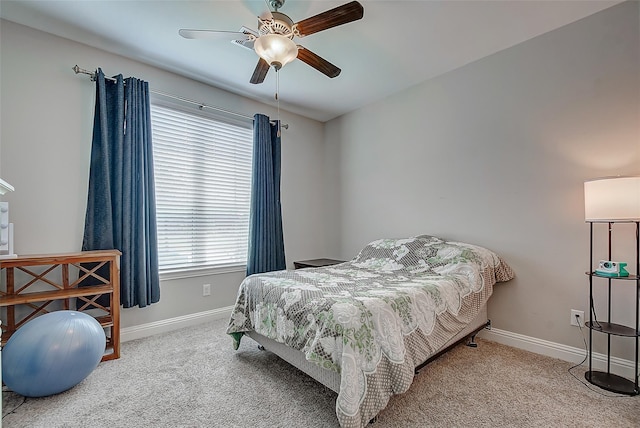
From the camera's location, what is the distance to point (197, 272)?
3.28 meters

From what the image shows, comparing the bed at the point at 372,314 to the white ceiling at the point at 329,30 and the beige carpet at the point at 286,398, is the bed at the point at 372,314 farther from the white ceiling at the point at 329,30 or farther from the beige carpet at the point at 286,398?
the white ceiling at the point at 329,30

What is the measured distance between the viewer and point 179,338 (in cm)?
281

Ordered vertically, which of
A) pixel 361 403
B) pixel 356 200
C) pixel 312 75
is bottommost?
pixel 361 403

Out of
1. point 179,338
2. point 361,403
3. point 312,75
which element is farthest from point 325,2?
point 179,338

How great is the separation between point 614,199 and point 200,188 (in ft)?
11.7

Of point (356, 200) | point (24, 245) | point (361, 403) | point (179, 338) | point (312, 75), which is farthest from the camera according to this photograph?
point (356, 200)

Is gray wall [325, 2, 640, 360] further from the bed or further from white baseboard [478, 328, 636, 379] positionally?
the bed

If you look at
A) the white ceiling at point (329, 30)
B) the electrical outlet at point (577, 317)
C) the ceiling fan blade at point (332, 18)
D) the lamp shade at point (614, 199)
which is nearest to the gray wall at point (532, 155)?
the electrical outlet at point (577, 317)

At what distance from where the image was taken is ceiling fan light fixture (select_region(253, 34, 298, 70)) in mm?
1857

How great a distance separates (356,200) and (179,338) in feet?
8.67

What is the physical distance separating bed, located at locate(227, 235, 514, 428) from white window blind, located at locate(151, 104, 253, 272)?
47.8 inches

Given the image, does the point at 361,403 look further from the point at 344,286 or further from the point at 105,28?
the point at 105,28

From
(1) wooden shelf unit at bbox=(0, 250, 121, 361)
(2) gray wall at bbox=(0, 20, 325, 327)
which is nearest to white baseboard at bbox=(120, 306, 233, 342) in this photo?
(2) gray wall at bbox=(0, 20, 325, 327)

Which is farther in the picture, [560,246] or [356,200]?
[356,200]
